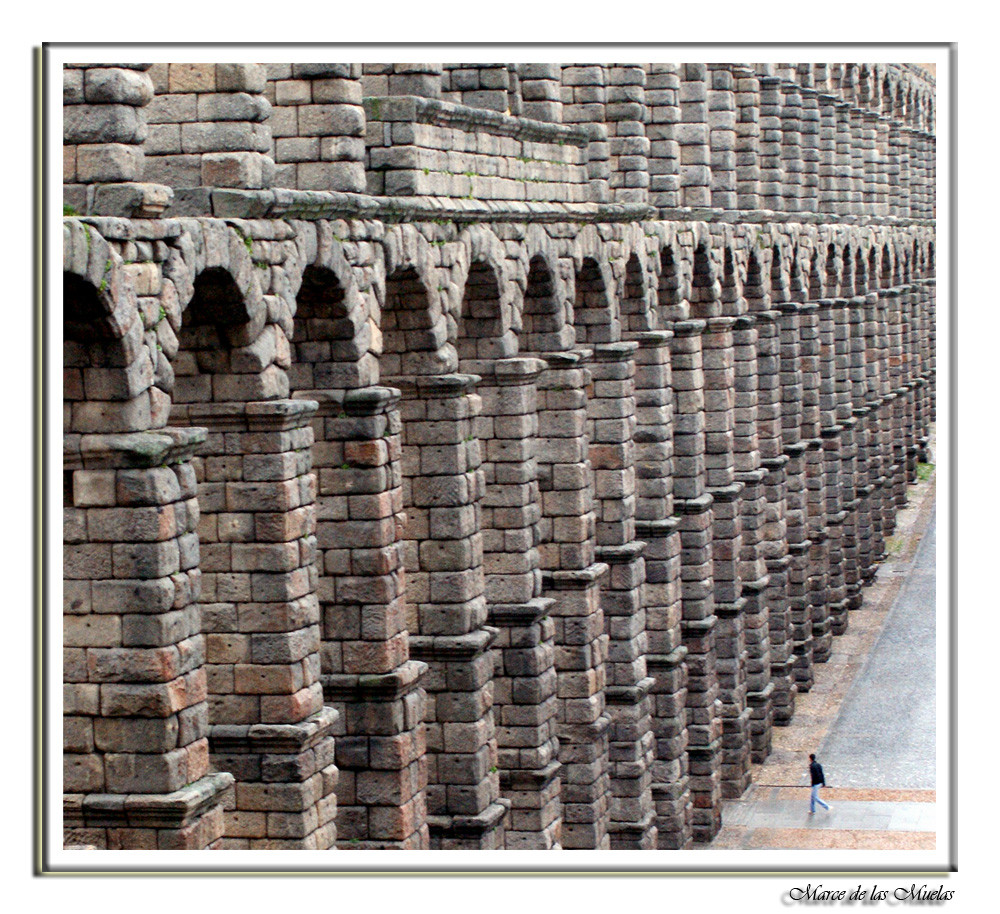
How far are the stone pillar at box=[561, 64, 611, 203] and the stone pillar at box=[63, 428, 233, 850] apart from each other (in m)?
13.9

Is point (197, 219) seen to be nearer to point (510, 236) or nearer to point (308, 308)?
point (308, 308)

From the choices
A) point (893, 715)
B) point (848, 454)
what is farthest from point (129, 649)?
point (848, 454)

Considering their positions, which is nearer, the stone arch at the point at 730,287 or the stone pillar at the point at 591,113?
the stone pillar at the point at 591,113

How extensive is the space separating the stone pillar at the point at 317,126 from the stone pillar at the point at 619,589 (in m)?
8.35

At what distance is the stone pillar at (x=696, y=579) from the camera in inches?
1292

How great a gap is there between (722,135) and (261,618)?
750 inches

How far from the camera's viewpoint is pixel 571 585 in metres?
27.0

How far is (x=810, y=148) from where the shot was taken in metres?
44.4

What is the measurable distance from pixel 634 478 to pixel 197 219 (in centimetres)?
1304

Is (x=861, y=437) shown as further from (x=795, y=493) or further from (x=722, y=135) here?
(x=722, y=135)

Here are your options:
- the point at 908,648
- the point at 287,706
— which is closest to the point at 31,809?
the point at 287,706

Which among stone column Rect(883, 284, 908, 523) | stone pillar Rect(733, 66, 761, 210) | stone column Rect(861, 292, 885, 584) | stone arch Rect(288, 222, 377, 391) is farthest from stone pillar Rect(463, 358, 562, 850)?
stone column Rect(883, 284, 908, 523)

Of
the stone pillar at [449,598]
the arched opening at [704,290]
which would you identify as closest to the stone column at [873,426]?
the arched opening at [704,290]

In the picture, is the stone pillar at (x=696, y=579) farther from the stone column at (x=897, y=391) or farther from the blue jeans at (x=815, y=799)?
the stone column at (x=897, y=391)
